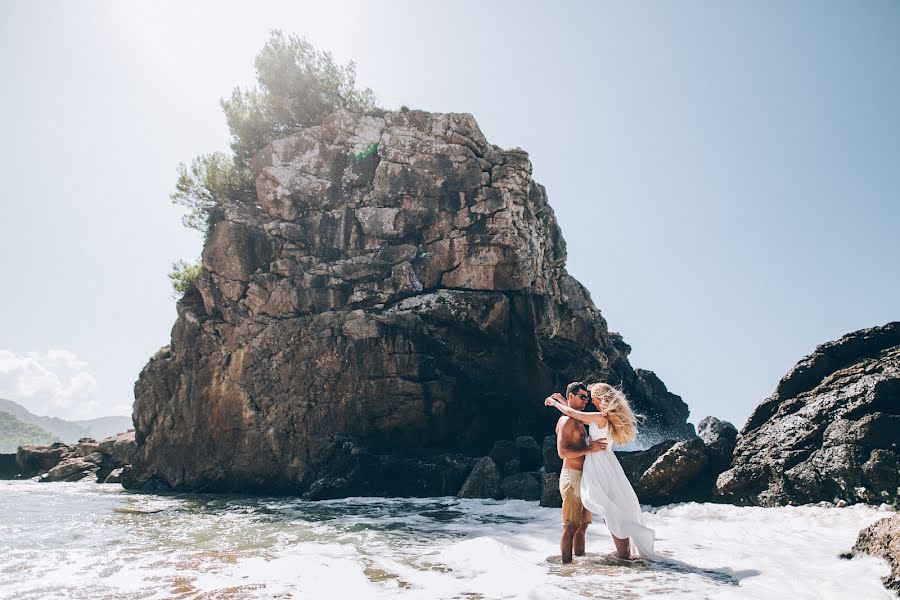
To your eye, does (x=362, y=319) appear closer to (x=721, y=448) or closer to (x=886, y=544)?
(x=721, y=448)

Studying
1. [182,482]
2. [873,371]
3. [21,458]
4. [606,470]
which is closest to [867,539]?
[606,470]

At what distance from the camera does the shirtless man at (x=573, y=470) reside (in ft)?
22.7

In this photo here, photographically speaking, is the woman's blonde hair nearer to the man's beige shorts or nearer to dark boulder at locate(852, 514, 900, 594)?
the man's beige shorts

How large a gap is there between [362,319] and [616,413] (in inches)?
545

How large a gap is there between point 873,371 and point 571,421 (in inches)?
289

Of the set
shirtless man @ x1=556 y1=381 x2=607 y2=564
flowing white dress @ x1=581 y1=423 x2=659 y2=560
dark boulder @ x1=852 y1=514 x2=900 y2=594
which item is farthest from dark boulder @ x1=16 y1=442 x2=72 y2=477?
dark boulder @ x1=852 y1=514 x2=900 y2=594

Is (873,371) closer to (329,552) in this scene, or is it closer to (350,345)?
(329,552)

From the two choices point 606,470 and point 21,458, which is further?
point 21,458

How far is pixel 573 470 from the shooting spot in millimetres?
7090

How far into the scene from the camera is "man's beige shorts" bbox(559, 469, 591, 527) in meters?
6.93

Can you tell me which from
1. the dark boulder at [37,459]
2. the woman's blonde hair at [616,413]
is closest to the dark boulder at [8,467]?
the dark boulder at [37,459]

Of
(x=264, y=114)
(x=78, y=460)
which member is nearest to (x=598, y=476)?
(x=264, y=114)

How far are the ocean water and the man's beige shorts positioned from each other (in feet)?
1.70

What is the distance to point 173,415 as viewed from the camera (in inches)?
865
